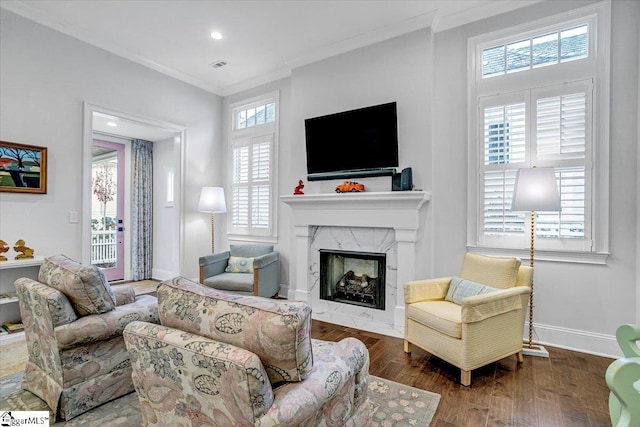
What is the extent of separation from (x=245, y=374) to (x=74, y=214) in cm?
375

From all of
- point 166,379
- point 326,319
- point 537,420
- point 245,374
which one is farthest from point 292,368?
point 326,319

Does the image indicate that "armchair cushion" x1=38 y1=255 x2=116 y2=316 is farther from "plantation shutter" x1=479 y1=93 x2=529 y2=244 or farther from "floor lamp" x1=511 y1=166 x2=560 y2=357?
"plantation shutter" x1=479 y1=93 x2=529 y2=244

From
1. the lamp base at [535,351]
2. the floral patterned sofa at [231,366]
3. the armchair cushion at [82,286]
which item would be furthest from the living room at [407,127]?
the floral patterned sofa at [231,366]

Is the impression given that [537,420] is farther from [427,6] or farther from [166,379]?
[427,6]

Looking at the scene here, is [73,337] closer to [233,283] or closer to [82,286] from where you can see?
[82,286]

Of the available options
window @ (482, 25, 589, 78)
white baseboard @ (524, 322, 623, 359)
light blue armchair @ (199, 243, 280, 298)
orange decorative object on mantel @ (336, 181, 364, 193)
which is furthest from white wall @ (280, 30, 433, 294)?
white baseboard @ (524, 322, 623, 359)

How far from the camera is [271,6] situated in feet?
10.8

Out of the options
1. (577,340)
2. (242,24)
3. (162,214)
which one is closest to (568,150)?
(577,340)

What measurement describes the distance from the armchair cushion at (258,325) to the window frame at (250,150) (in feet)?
11.6

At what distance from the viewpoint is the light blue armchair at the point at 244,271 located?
13.7ft

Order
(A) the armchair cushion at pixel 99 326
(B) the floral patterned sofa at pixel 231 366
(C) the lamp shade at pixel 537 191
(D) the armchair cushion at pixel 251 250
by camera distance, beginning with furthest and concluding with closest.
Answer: (D) the armchair cushion at pixel 251 250
(C) the lamp shade at pixel 537 191
(A) the armchair cushion at pixel 99 326
(B) the floral patterned sofa at pixel 231 366

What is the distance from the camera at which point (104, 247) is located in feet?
19.2

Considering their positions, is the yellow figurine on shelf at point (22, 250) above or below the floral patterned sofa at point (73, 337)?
above

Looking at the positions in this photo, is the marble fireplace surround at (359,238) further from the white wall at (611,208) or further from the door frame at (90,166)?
the door frame at (90,166)
